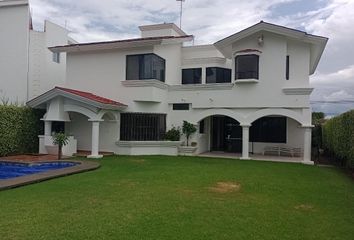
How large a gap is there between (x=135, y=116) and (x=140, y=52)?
14.5 feet

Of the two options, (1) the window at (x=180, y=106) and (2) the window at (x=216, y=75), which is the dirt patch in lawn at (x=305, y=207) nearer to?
(1) the window at (x=180, y=106)

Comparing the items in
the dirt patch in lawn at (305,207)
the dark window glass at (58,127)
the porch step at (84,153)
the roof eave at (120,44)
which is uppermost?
the roof eave at (120,44)

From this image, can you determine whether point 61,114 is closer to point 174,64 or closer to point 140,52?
point 140,52

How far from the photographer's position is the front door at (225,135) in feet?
81.5

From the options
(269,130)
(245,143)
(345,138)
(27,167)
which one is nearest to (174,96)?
(245,143)

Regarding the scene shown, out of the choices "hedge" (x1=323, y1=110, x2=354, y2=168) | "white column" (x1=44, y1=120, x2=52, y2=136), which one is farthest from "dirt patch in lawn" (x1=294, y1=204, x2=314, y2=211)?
"white column" (x1=44, y1=120, x2=52, y2=136)

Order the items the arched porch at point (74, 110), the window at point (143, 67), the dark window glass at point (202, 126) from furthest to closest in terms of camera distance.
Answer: the dark window glass at point (202, 126) → the window at point (143, 67) → the arched porch at point (74, 110)

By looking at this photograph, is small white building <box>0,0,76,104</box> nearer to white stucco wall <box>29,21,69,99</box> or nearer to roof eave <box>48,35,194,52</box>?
white stucco wall <box>29,21,69,99</box>

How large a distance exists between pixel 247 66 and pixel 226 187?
11822 mm

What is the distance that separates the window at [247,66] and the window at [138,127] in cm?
660

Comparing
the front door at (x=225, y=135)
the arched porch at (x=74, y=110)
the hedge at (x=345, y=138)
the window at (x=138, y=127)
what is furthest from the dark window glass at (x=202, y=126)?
the hedge at (x=345, y=138)

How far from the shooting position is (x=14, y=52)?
29.0 metres

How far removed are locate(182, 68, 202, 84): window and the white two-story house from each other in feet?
4.91

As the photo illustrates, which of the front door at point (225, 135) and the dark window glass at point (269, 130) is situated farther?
the front door at point (225, 135)
